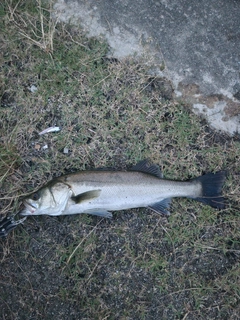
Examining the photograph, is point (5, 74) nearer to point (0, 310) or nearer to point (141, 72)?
point (141, 72)

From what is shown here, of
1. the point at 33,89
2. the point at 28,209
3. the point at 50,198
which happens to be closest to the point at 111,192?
the point at 50,198

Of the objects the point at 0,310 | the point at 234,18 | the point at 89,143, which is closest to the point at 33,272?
the point at 0,310

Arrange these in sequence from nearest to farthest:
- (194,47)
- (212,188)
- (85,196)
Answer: (85,196) < (212,188) < (194,47)

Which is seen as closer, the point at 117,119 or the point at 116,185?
the point at 116,185

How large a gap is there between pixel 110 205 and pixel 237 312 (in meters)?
1.64

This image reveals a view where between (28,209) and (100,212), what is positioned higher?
(100,212)

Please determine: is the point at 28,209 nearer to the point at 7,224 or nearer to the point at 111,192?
the point at 7,224

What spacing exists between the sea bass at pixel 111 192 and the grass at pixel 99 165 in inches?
8.4

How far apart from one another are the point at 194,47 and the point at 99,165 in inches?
60.8

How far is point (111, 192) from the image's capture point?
376cm

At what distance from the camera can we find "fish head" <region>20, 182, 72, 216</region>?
371 centimetres

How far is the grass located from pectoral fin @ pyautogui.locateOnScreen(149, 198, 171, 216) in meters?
0.14

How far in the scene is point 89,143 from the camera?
4141 millimetres

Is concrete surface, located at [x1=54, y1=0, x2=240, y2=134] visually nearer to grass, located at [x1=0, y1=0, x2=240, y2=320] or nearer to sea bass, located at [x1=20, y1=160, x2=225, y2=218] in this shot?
grass, located at [x1=0, y1=0, x2=240, y2=320]
